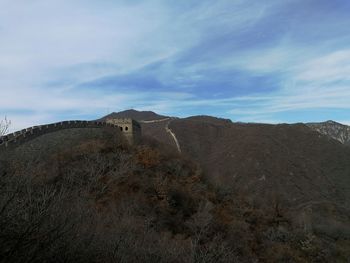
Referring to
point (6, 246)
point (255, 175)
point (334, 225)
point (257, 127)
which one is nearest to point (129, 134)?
point (334, 225)

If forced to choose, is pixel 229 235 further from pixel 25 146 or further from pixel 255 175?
pixel 255 175

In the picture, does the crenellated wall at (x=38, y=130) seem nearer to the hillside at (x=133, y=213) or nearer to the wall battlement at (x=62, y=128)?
the wall battlement at (x=62, y=128)

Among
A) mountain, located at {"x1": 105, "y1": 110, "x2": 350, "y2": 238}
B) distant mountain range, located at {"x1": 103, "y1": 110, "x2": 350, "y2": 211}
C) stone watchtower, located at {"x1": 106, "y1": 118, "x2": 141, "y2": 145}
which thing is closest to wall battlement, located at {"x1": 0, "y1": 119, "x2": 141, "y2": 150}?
stone watchtower, located at {"x1": 106, "y1": 118, "x2": 141, "y2": 145}

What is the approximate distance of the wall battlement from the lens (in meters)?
27.6

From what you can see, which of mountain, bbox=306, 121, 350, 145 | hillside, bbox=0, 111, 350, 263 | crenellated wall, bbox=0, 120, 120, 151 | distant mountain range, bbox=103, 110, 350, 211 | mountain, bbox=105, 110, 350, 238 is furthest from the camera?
mountain, bbox=306, 121, 350, 145

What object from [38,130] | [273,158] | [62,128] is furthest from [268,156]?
[38,130]

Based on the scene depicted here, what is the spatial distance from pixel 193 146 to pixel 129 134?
2102 inches

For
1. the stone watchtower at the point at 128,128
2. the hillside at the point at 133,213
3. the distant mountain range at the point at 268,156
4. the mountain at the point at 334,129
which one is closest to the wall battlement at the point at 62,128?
the stone watchtower at the point at 128,128

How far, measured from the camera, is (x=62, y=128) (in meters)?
34.8

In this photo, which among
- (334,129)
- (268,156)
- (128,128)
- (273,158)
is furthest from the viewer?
(334,129)

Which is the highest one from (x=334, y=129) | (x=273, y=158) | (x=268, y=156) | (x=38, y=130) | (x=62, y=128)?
(x=62, y=128)

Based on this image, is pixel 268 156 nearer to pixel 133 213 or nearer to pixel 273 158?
pixel 273 158

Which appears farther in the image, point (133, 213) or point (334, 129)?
point (334, 129)

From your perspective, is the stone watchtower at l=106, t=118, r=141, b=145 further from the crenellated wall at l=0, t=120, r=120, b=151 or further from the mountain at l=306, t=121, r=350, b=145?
the mountain at l=306, t=121, r=350, b=145
